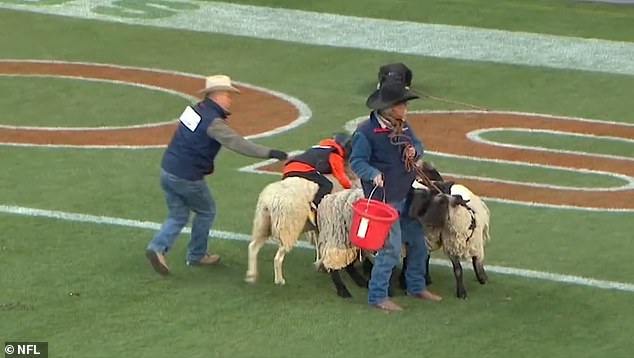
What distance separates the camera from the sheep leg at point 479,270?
11.8 m

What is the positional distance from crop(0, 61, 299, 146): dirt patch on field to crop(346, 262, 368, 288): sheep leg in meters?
4.72

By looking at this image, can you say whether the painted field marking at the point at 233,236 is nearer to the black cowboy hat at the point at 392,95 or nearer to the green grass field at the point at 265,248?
the green grass field at the point at 265,248

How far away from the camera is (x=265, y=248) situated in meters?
12.8

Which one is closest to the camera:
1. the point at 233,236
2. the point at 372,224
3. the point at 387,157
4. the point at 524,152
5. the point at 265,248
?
the point at 372,224

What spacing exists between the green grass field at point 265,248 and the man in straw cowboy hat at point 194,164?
0.92 ft

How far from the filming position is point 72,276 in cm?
1181

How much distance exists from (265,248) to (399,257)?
174 centimetres

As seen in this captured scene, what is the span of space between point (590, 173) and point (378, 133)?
15.6ft

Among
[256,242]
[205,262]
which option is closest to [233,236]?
[205,262]

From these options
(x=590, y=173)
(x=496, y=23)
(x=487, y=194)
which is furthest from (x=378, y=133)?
(x=496, y=23)

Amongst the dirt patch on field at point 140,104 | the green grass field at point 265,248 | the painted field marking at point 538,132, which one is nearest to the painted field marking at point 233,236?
the green grass field at point 265,248

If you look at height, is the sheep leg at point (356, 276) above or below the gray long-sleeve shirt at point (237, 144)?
below

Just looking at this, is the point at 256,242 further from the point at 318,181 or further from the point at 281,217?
the point at 318,181

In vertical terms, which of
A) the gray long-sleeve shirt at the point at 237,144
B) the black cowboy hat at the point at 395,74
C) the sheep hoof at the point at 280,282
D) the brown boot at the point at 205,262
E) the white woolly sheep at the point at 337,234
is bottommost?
the brown boot at the point at 205,262
